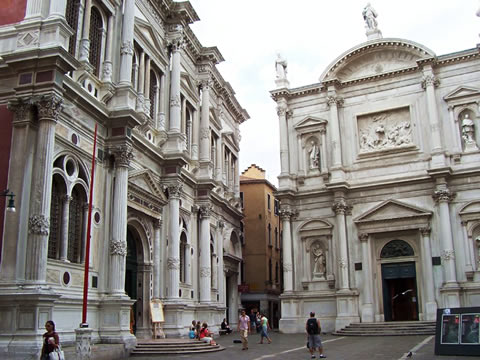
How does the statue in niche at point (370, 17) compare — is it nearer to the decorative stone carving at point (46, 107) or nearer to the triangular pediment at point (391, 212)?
the triangular pediment at point (391, 212)

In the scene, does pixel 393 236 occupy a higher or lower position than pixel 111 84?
lower

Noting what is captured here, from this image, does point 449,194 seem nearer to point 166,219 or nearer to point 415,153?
point 415,153

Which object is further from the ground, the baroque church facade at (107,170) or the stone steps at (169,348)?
the baroque church facade at (107,170)

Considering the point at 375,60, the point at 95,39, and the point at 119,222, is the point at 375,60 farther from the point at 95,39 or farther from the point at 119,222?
the point at 119,222

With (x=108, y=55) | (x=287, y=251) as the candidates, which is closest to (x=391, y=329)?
(x=287, y=251)

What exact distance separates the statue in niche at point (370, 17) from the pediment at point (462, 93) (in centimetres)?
741

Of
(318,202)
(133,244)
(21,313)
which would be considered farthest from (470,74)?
(21,313)

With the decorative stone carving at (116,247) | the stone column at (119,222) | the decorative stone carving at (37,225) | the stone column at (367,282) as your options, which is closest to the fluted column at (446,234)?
the stone column at (367,282)

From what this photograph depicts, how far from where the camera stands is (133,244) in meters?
23.0

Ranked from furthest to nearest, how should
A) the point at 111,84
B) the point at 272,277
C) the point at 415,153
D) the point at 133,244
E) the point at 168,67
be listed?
the point at 272,277
the point at 415,153
the point at 168,67
the point at 133,244
the point at 111,84

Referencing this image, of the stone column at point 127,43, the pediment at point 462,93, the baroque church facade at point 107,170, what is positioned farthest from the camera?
the pediment at point 462,93

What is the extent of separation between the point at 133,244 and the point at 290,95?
669 inches

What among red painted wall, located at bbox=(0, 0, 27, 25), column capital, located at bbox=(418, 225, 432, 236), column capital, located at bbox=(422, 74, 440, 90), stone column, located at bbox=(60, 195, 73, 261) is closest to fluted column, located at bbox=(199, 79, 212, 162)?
column capital, located at bbox=(418, 225, 432, 236)

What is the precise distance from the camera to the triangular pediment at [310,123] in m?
34.2
